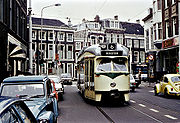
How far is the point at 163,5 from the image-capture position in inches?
1407

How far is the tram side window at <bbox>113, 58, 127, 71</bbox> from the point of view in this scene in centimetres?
1428

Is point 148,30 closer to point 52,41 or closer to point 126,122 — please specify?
point 52,41

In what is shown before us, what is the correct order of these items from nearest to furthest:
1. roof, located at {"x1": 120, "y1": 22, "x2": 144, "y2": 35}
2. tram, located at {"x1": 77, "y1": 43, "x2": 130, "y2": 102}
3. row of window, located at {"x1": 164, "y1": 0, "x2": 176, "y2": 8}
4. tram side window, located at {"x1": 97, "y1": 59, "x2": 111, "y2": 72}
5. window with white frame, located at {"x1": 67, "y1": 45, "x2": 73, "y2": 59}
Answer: tram, located at {"x1": 77, "y1": 43, "x2": 130, "y2": 102}, tram side window, located at {"x1": 97, "y1": 59, "x2": 111, "y2": 72}, row of window, located at {"x1": 164, "y1": 0, "x2": 176, "y2": 8}, window with white frame, located at {"x1": 67, "y1": 45, "x2": 73, "y2": 59}, roof, located at {"x1": 120, "y1": 22, "x2": 144, "y2": 35}

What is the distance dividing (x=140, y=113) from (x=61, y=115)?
10.6 feet

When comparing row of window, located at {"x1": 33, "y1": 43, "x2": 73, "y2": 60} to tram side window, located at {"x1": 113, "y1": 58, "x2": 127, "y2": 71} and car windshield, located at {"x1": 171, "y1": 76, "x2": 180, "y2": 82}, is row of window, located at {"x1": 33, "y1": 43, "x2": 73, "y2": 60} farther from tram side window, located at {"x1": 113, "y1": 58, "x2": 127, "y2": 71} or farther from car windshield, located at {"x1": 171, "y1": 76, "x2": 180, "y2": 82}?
tram side window, located at {"x1": 113, "y1": 58, "x2": 127, "y2": 71}

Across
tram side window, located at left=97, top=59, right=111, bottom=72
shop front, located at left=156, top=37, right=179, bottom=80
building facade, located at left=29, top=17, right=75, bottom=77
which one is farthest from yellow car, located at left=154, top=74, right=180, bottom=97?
building facade, located at left=29, top=17, right=75, bottom=77

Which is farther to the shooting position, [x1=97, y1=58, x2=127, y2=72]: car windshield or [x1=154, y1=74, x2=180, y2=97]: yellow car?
[x1=154, y1=74, x2=180, y2=97]: yellow car

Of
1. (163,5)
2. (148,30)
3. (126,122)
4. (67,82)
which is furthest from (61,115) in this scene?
(148,30)

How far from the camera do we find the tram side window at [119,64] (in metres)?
14.3

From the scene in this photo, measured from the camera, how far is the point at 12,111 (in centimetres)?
385

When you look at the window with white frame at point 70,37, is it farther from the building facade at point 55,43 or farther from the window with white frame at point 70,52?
the window with white frame at point 70,52

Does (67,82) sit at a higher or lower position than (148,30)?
lower

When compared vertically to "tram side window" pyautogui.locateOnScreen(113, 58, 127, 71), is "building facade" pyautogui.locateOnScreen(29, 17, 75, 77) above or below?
above

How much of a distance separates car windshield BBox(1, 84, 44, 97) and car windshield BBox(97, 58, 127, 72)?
6.30 metres
